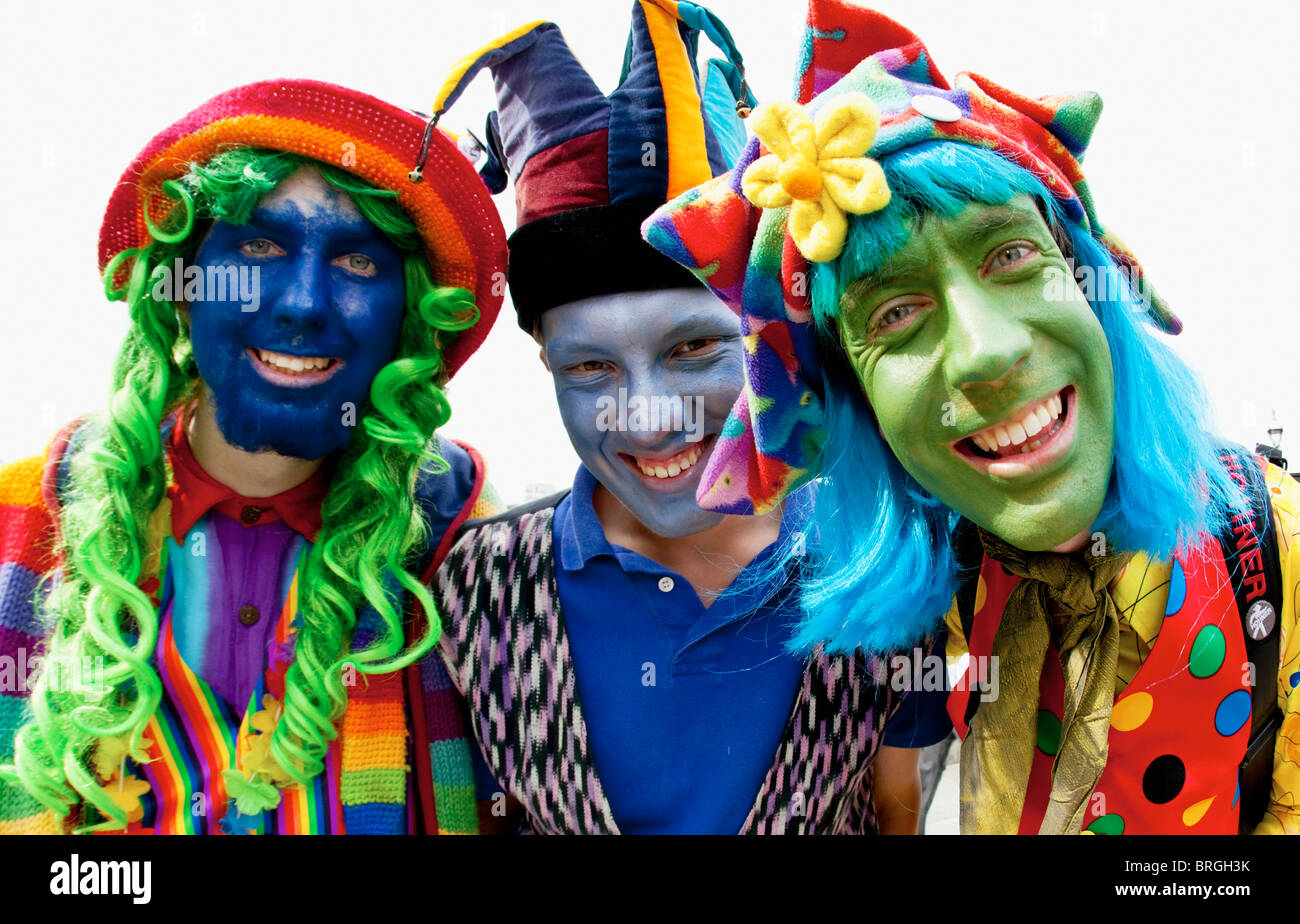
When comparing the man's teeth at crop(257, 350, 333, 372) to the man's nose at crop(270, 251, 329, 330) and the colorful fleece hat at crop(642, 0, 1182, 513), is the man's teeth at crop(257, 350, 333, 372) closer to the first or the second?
the man's nose at crop(270, 251, 329, 330)

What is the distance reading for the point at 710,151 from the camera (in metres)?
2.32

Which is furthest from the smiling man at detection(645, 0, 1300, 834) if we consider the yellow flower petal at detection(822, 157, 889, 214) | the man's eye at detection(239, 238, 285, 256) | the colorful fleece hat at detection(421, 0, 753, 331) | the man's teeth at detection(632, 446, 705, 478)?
the man's eye at detection(239, 238, 285, 256)

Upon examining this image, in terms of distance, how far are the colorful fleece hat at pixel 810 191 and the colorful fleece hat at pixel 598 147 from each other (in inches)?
14.9

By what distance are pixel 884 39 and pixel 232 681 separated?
191 centimetres

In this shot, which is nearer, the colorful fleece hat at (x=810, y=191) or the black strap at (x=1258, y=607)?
the colorful fleece hat at (x=810, y=191)

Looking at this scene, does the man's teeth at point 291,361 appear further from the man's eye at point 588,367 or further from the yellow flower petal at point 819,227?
the yellow flower petal at point 819,227

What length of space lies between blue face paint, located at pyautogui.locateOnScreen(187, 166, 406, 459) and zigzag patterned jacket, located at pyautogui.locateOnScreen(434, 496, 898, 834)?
20.1 inches

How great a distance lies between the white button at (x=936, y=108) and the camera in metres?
1.61

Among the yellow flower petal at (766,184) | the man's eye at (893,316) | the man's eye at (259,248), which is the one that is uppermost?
the man's eye at (259,248)

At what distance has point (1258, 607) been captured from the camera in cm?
172

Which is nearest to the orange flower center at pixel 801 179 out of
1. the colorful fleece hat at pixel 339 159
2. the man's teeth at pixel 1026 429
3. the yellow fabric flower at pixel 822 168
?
the yellow fabric flower at pixel 822 168

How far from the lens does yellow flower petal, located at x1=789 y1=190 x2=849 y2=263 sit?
1.59 metres

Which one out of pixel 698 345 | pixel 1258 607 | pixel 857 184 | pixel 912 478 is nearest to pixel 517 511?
pixel 698 345
